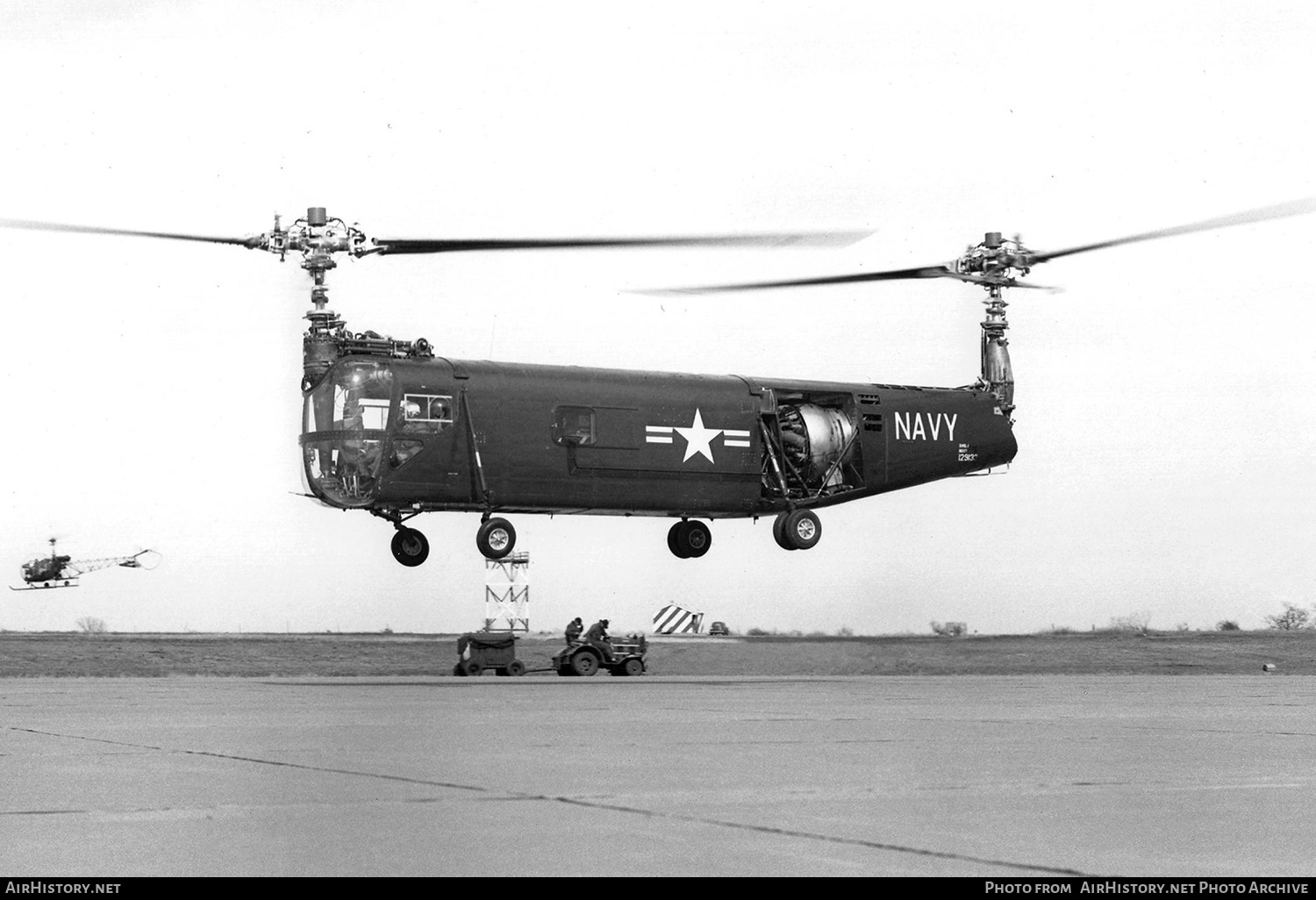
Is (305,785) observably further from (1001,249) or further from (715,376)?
(1001,249)

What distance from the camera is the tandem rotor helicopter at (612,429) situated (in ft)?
114

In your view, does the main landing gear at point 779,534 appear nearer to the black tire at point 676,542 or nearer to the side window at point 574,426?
the black tire at point 676,542

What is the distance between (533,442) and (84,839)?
94.2 ft

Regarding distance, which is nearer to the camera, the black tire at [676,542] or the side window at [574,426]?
the side window at [574,426]

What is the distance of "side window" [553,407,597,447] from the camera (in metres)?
37.3

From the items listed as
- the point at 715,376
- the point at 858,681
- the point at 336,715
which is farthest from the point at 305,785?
the point at 715,376

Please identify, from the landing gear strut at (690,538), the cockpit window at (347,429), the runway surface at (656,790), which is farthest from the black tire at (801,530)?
the runway surface at (656,790)

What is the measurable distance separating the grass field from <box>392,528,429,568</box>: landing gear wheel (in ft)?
12.2

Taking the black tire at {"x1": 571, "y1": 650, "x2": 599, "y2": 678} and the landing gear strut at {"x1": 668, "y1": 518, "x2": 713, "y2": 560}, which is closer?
the black tire at {"x1": 571, "y1": 650, "x2": 599, "y2": 678}

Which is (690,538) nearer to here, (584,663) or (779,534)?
(779,534)

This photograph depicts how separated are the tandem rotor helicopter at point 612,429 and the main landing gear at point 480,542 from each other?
0.12 ft

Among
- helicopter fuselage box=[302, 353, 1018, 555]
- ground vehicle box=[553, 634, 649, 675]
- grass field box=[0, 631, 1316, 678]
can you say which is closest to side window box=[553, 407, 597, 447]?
helicopter fuselage box=[302, 353, 1018, 555]

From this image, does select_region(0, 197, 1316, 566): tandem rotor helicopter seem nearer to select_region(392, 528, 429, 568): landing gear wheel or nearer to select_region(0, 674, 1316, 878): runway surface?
select_region(392, 528, 429, 568): landing gear wheel

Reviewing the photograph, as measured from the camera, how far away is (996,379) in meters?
44.2
